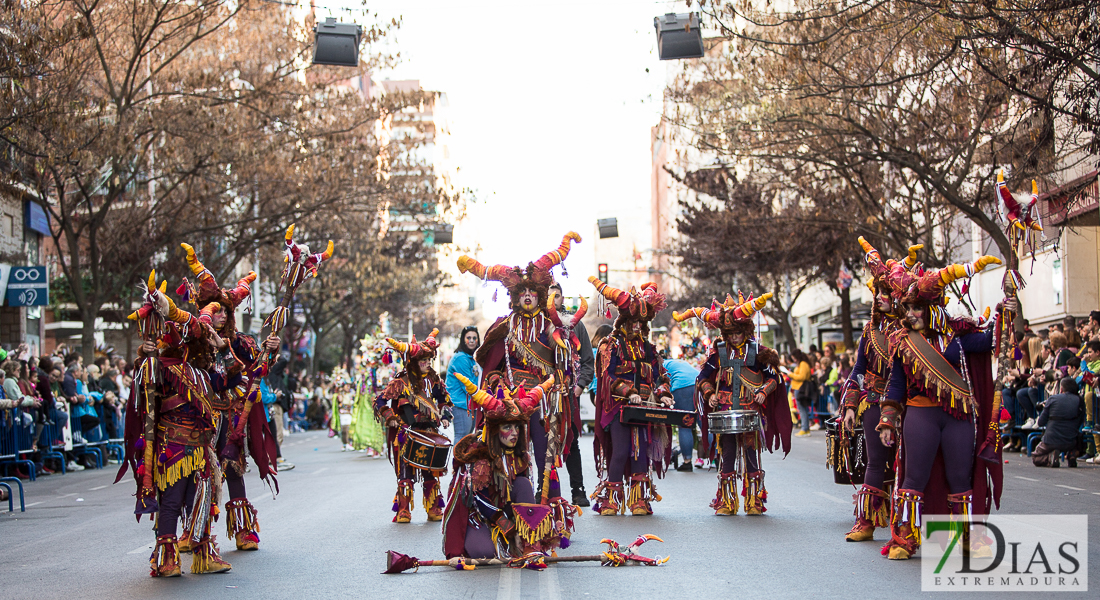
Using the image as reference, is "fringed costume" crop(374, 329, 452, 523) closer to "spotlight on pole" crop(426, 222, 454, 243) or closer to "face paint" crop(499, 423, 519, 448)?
"face paint" crop(499, 423, 519, 448)

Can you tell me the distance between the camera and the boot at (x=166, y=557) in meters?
8.75

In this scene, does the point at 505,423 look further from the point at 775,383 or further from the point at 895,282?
the point at 775,383

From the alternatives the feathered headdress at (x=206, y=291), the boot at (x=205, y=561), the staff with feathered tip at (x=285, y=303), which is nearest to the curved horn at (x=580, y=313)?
the staff with feathered tip at (x=285, y=303)

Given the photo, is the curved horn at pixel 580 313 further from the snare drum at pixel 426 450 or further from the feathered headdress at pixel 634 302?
the snare drum at pixel 426 450

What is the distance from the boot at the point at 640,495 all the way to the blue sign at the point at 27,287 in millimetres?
14773

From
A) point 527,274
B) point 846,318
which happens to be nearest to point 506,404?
point 527,274

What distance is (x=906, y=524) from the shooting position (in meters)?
8.76

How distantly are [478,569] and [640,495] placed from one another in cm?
358

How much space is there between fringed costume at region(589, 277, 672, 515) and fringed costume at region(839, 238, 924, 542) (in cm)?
246

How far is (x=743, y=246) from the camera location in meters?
38.2

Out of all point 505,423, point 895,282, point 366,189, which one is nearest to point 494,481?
point 505,423

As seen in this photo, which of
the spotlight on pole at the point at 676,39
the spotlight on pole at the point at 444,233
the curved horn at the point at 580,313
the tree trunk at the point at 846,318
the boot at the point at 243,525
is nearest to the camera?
the boot at the point at 243,525

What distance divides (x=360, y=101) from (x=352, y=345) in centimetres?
3191

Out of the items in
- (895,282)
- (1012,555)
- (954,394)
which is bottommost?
(1012,555)
